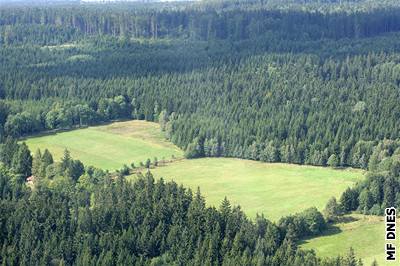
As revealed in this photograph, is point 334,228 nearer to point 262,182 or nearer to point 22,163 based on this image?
point 262,182

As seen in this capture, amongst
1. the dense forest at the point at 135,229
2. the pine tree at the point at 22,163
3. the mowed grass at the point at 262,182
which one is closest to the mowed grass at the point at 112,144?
the mowed grass at the point at 262,182

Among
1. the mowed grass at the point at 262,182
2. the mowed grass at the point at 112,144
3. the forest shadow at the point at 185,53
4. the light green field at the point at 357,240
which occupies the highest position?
the forest shadow at the point at 185,53

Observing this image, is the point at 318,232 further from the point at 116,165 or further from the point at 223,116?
the point at 223,116

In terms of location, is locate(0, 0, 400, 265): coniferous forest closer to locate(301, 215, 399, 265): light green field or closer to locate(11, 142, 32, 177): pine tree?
locate(11, 142, 32, 177): pine tree

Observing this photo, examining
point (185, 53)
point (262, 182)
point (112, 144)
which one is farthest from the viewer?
point (185, 53)

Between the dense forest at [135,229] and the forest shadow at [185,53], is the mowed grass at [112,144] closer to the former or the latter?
the dense forest at [135,229]

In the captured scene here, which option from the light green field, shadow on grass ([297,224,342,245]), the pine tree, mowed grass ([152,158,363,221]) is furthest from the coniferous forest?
mowed grass ([152,158,363,221])

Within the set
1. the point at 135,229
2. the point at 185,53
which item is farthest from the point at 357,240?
the point at 185,53
